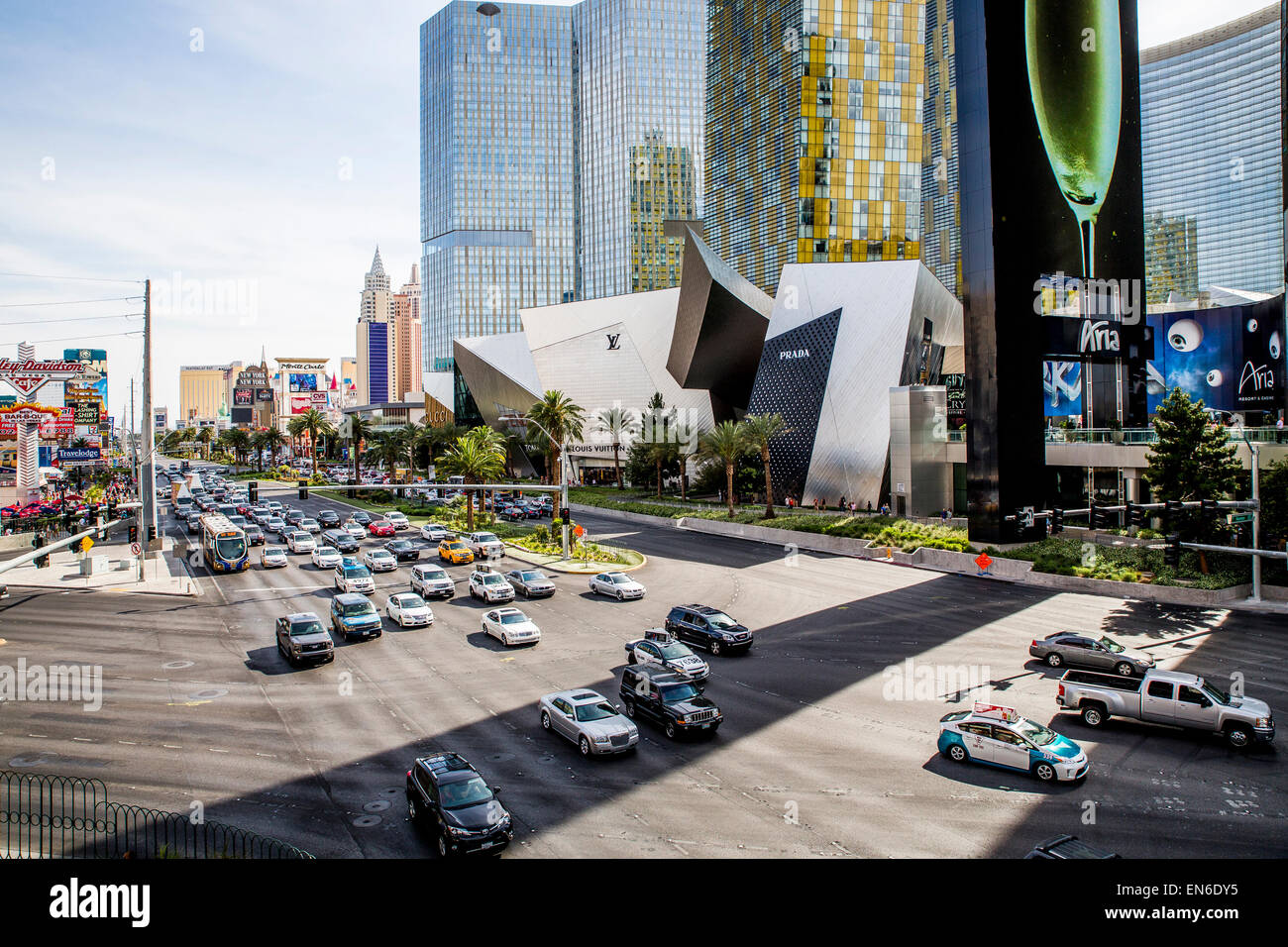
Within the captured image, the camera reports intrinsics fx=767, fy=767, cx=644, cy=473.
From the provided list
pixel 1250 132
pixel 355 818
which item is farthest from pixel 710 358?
pixel 1250 132

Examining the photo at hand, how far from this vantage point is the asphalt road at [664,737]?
1378 centimetres

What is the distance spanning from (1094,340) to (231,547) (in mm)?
50653

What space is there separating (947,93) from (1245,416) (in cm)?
15758

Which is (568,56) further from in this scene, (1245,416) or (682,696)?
(682,696)

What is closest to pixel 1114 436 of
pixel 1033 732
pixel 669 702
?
pixel 1033 732

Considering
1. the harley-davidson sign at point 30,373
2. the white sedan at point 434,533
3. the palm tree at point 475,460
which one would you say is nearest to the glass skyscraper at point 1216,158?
the palm tree at point 475,460

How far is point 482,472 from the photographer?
56906 mm

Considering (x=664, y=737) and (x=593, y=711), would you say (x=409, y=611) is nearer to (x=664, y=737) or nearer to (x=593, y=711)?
(x=593, y=711)

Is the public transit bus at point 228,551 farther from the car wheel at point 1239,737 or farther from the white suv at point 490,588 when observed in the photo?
the car wheel at point 1239,737

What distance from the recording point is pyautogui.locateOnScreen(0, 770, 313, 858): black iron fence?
12.1 metres

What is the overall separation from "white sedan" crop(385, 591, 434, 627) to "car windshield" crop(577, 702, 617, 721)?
1321cm

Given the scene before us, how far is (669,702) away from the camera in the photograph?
1878 centimetres

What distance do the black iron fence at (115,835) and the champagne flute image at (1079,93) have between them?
48.8m
